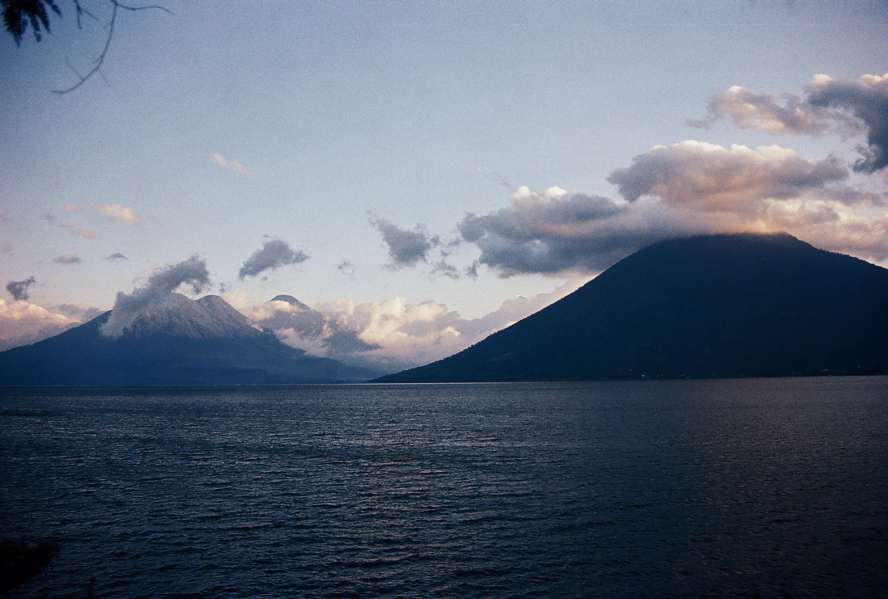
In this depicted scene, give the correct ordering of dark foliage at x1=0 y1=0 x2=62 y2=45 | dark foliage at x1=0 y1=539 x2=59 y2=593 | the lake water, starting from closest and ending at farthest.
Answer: dark foliage at x1=0 y1=0 x2=62 y2=45 < dark foliage at x1=0 y1=539 x2=59 y2=593 < the lake water

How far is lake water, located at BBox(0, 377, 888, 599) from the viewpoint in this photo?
3164 centimetres

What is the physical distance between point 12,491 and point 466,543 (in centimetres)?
4812

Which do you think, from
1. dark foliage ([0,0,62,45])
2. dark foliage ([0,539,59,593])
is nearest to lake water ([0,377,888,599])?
dark foliage ([0,539,59,593])

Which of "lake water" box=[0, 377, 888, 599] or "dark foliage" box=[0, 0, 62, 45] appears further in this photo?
"lake water" box=[0, 377, 888, 599]

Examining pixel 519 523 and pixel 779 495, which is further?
pixel 779 495

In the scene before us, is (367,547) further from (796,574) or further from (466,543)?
(796,574)

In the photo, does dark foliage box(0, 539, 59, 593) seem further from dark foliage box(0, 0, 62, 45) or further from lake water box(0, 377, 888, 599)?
dark foliage box(0, 0, 62, 45)

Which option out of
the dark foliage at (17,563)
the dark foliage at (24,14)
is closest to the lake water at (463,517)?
the dark foliage at (17,563)

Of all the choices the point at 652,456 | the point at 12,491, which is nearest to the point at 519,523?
the point at 652,456

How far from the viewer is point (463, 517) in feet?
145

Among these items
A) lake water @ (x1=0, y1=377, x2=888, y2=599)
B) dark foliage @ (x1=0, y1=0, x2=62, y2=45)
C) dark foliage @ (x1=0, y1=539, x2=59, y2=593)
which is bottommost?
lake water @ (x1=0, y1=377, x2=888, y2=599)

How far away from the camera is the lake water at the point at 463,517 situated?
31.6m

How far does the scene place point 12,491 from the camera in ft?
181

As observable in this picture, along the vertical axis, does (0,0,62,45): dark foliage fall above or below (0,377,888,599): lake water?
above
